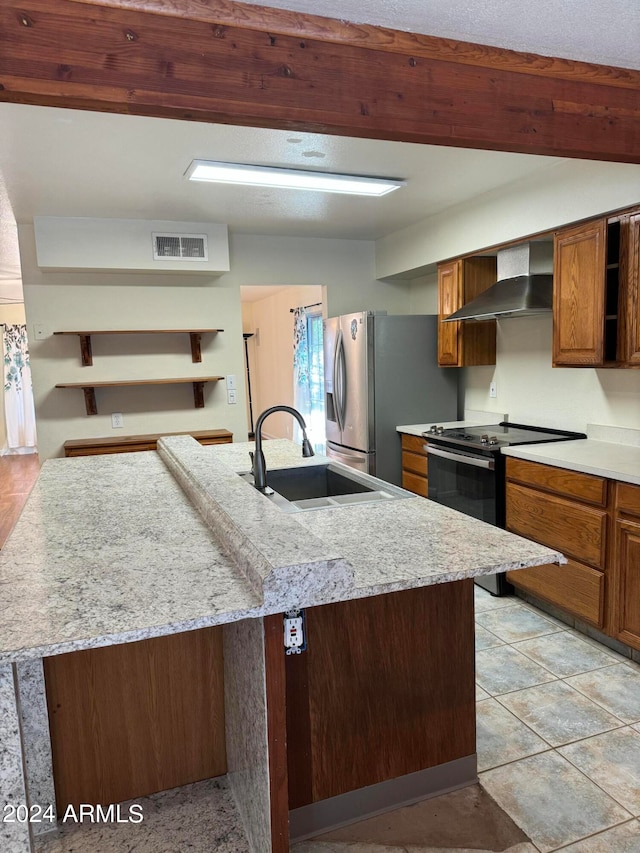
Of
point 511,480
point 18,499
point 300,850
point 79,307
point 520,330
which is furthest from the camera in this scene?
point 18,499

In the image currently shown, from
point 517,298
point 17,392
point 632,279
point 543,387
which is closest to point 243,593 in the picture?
point 632,279

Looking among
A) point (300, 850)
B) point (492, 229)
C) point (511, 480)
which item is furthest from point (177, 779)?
point (492, 229)

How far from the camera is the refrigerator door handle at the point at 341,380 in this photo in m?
4.68

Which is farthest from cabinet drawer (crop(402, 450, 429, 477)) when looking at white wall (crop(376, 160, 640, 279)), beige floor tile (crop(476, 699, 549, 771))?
beige floor tile (crop(476, 699, 549, 771))

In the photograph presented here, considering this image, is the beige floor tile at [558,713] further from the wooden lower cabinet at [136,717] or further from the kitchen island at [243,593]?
the wooden lower cabinet at [136,717]

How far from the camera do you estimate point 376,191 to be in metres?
3.47

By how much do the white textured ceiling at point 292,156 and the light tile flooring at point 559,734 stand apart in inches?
96.4

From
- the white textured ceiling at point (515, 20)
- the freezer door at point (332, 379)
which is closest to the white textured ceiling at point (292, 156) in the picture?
the white textured ceiling at point (515, 20)

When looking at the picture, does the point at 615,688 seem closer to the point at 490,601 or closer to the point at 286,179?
the point at 490,601

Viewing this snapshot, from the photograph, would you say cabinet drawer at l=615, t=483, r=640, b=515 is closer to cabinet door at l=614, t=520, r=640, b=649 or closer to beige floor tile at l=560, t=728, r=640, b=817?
cabinet door at l=614, t=520, r=640, b=649

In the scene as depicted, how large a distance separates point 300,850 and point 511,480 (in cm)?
217

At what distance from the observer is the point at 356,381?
4531mm

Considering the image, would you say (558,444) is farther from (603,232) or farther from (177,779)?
(177,779)

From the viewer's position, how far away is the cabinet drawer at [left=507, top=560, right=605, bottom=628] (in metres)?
2.76
